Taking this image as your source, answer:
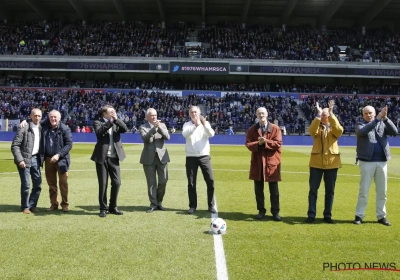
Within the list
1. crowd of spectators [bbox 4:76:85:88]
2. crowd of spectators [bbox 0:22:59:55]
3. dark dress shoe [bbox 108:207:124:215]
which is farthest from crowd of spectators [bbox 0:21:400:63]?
dark dress shoe [bbox 108:207:124:215]

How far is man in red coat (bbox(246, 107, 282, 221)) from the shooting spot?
7.30 m

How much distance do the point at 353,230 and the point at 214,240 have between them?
2489 millimetres

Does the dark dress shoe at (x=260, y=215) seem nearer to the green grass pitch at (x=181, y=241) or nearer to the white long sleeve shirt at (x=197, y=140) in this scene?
the green grass pitch at (x=181, y=241)

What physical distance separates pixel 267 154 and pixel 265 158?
90 mm

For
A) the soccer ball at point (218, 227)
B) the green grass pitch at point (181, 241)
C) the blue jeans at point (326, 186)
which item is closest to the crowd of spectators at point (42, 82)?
the green grass pitch at point (181, 241)

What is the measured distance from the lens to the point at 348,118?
39.9m

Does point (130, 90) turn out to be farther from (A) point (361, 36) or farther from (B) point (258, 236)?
(B) point (258, 236)

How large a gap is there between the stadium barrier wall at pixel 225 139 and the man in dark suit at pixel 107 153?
26205 millimetres

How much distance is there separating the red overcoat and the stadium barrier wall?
26754 mm

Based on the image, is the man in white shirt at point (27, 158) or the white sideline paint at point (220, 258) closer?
the white sideline paint at point (220, 258)

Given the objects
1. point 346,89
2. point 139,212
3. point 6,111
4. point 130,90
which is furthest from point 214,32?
point 139,212

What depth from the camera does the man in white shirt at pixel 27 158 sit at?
7.72 metres

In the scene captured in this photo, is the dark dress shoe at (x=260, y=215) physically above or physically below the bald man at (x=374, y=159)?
below

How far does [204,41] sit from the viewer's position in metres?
51.8
